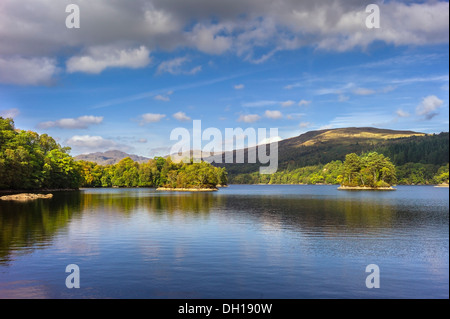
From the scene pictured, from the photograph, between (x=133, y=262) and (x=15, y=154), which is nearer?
(x=133, y=262)

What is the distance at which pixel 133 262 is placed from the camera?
2506cm

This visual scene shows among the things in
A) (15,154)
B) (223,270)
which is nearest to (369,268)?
(223,270)

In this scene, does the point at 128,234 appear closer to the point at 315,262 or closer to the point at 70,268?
the point at 70,268

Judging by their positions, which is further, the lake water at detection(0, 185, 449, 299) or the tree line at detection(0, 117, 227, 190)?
the tree line at detection(0, 117, 227, 190)

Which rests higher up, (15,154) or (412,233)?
(15,154)

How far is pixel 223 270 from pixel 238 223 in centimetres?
2505

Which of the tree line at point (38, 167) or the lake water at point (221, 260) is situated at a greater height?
the tree line at point (38, 167)

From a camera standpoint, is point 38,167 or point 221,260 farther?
point 38,167

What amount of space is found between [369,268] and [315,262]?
3.72m

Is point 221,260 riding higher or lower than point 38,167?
lower

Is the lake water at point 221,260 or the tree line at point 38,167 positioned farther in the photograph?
the tree line at point 38,167

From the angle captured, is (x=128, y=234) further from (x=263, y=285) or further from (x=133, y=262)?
(x=263, y=285)
